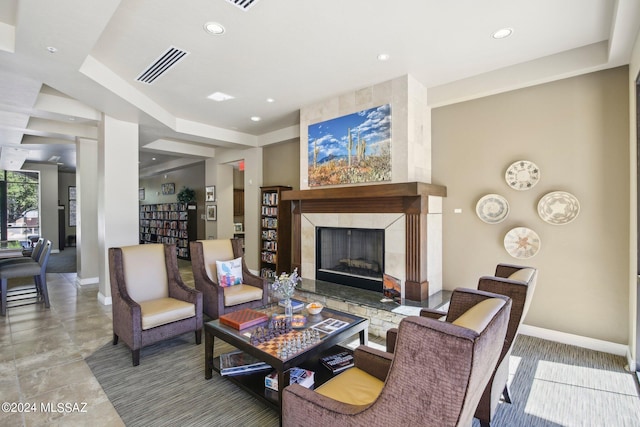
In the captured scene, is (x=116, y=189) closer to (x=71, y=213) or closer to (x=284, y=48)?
(x=284, y=48)

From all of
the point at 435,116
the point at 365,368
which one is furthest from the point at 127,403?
the point at 435,116

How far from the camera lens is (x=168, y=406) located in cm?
229

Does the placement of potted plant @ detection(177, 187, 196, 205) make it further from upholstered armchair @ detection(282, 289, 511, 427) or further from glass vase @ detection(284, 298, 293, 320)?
upholstered armchair @ detection(282, 289, 511, 427)

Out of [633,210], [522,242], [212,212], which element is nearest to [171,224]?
[212,212]

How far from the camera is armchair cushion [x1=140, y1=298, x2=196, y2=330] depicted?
2984mm

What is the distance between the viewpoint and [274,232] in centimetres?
632

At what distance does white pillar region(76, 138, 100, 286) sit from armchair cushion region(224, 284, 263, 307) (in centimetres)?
384

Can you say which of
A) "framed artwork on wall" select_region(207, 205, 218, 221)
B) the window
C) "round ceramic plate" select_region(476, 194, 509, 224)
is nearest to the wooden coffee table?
"round ceramic plate" select_region(476, 194, 509, 224)

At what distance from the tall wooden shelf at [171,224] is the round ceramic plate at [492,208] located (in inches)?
298

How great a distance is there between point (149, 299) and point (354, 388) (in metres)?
2.71

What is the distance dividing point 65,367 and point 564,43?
573 cm

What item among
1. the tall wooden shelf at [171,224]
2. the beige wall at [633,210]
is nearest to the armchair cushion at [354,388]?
the beige wall at [633,210]

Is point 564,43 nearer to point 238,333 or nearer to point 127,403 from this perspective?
point 238,333

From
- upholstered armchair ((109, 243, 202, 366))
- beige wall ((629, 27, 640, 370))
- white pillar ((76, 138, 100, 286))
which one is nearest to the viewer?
beige wall ((629, 27, 640, 370))
